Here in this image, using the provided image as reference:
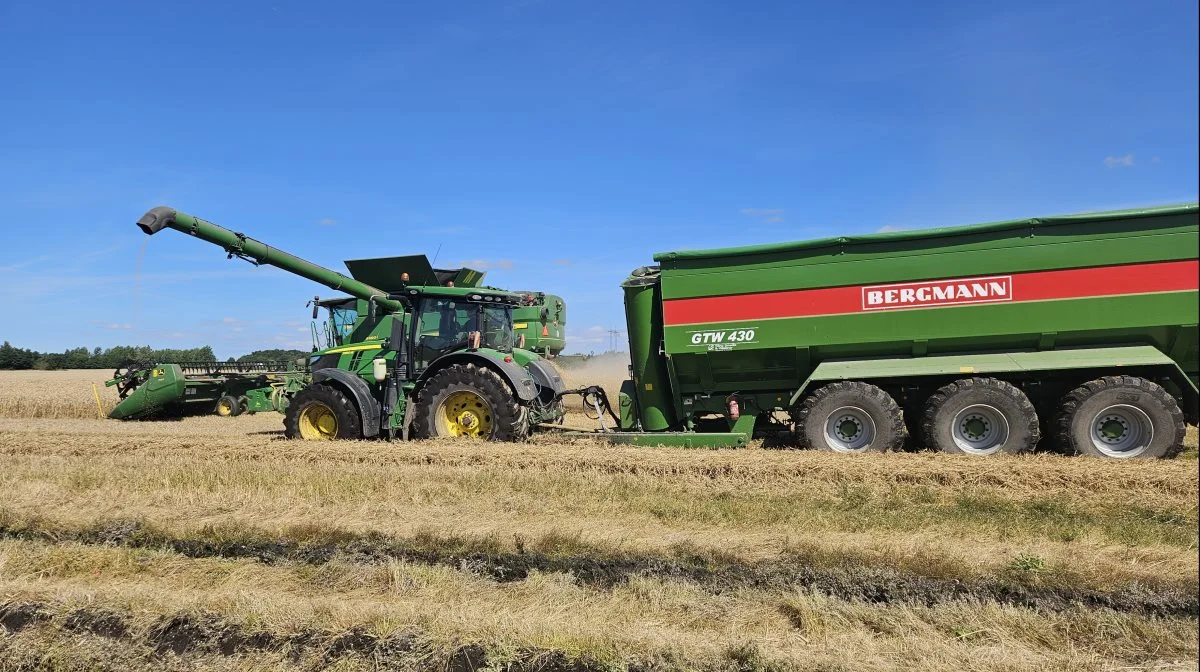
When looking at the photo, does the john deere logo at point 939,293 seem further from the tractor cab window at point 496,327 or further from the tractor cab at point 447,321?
the tractor cab at point 447,321

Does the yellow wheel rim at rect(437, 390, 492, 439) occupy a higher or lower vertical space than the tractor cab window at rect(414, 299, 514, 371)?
lower

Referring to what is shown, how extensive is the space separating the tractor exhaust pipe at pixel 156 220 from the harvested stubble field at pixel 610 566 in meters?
3.85

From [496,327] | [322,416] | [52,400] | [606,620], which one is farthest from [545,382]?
[52,400]

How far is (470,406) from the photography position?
1008cm

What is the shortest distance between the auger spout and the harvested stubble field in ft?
13.3

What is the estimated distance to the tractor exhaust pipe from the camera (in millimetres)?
10094

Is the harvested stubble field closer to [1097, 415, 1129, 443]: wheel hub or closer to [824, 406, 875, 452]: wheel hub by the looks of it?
[1097, 415, 1129, 443]: wheel hub

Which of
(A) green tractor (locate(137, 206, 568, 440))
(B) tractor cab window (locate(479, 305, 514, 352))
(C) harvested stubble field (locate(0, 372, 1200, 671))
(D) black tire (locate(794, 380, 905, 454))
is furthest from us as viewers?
(B) tractor cab window (locate(479, 305, 514, 352))

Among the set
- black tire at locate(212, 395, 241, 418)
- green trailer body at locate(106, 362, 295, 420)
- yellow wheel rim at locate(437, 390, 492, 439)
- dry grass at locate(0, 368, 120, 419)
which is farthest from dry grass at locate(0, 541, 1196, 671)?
dry grass at locate(0, 368, 120, 419)

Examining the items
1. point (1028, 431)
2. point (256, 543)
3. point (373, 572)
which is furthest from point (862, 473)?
point (256, 543)

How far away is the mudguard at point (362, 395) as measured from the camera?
997cm

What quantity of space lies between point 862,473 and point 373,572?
183 inches

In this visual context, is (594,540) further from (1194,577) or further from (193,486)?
(193,486)

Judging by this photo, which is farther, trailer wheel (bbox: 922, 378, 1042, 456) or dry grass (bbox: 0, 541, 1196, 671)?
trailer wheel (bbox: 922, 378, 1042, 456)
